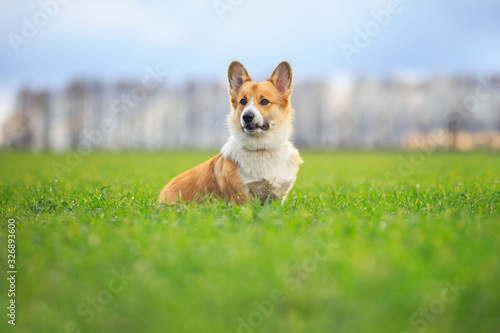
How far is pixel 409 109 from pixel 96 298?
63.7 m

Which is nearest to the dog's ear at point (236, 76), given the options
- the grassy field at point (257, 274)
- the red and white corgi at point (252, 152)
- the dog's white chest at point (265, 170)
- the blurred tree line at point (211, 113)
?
the red and white corgi at point (252, 152)

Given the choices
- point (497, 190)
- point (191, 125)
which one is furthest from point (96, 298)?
point (191, 125)

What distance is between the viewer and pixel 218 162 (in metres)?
5.25

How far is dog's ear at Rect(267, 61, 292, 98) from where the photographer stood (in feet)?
17.4

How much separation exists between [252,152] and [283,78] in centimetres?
124

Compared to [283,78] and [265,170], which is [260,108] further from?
[265,170]

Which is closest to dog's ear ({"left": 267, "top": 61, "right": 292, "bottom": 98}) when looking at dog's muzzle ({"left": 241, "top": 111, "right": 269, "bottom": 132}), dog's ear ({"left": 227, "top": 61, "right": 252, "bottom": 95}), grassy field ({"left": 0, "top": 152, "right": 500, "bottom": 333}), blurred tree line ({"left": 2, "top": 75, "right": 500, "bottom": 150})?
dog's ear ({"left": 227, "top": 61, "right": 252, "bottom": 95})

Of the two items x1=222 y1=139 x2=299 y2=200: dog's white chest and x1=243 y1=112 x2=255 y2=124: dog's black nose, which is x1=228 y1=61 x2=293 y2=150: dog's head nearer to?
x1=243 y1=112 x2=255 y2=124: dog's black nose

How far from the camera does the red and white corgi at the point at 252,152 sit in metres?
4.91

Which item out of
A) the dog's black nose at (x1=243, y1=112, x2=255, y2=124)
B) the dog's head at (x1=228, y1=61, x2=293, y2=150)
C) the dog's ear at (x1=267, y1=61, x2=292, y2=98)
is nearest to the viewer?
the dog's black nose at (x1=243, y1=112, x2=255, y2=124)

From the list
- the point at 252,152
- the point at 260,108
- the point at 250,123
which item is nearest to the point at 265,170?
the point at 252,152

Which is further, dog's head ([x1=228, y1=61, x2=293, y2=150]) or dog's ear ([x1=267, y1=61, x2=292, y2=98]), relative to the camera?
dog's ear ([x1=267, y1=61, x2=292, y2=98])

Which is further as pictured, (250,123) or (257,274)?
(250,123)

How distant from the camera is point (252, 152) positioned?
Result: 514cm
